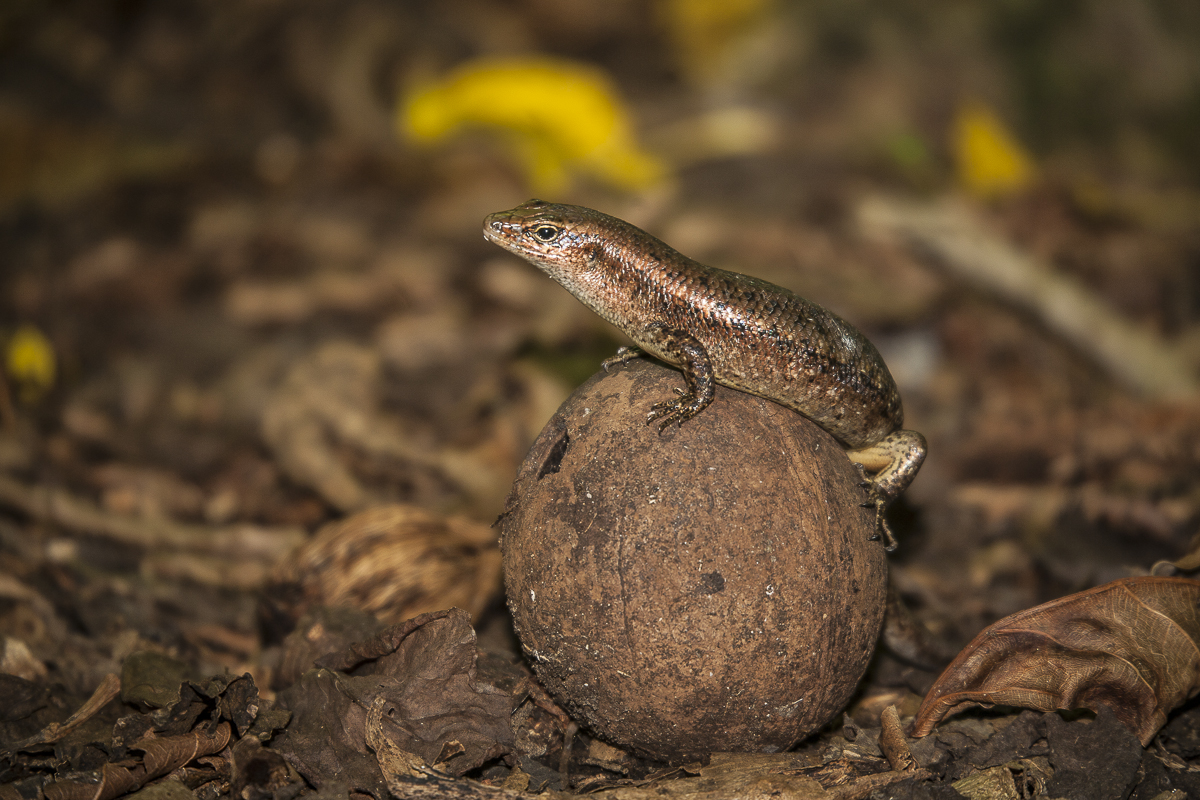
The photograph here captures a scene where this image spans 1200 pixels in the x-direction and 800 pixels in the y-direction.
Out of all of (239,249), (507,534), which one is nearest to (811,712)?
(507,534)

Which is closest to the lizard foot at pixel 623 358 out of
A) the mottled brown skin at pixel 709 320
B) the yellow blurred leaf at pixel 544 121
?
the mottled brown skin at pixel 709 320

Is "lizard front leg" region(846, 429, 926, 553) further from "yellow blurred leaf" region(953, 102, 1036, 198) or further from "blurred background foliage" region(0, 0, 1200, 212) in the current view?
"blurred background foliage" region(0, 0, 1200, 212)

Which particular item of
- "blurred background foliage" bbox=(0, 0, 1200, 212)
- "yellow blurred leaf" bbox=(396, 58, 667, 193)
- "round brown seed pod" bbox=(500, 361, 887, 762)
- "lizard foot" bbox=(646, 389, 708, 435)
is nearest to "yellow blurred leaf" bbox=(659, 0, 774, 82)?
"blurred background foliage" bbox=(0, 0, 1200, 212)

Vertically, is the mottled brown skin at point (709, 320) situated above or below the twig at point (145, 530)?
above

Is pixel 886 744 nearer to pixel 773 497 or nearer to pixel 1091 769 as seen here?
pixel 1091 769

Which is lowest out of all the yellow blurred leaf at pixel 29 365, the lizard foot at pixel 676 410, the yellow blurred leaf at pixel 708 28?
the yellow blurred leaf at pixel 29 365

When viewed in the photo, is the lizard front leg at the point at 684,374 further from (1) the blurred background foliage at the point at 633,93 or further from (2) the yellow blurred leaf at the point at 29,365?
(1) the blurred background foliage at the point at 633,93

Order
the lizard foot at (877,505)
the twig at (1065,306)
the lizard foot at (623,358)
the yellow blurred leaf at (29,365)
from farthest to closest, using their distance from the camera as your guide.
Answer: the twig at (1065,306) < the yellow blurred leaf at (29,365) < the lizard foot at (623,358) < the lizard foot at (877,505)
